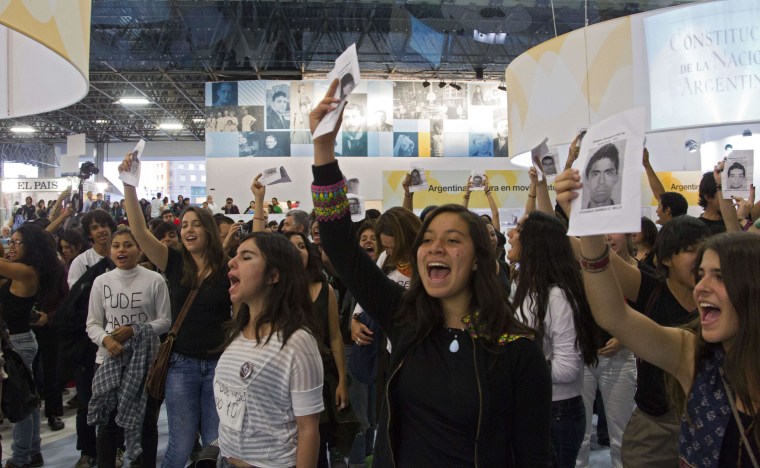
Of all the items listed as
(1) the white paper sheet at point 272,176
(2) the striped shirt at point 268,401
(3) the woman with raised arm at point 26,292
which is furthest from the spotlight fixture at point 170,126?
(2) the striped shirt at point 268,401

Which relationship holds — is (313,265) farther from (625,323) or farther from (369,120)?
(369,120)

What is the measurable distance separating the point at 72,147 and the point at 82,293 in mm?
3287

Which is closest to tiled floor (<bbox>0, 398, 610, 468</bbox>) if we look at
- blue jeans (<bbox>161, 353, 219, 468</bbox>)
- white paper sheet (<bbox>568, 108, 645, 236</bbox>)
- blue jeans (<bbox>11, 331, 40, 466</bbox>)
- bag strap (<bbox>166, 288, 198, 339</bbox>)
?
blue jeans (<bbox>11, 331, 40, 466</bbox>)

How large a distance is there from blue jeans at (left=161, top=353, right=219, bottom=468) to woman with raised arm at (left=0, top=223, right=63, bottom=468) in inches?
62.0

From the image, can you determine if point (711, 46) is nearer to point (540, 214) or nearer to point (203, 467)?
point (540, 214)

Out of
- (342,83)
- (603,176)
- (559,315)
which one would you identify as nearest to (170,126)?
(559,315)

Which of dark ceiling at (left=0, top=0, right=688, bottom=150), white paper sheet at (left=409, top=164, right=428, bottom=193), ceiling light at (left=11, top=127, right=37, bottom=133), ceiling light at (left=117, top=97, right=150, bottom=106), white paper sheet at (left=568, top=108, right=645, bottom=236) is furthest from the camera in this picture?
ceiling light at (left=11, top=127, right=37, bottom=133)

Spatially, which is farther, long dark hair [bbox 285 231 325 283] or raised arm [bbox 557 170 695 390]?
long dark hair [bbox 285 231 325 283]

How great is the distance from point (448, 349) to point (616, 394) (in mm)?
1894

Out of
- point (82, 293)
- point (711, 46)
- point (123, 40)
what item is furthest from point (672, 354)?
point (123, 40)

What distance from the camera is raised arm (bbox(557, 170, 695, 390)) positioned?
152 cm

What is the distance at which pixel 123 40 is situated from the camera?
13.8 m

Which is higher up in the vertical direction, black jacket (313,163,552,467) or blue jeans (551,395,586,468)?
black jacket (313,163,552,467)

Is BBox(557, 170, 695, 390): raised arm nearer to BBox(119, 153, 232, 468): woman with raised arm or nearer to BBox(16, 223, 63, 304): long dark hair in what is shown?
BBox(119, 153, 232, 468): woman with raised arm
